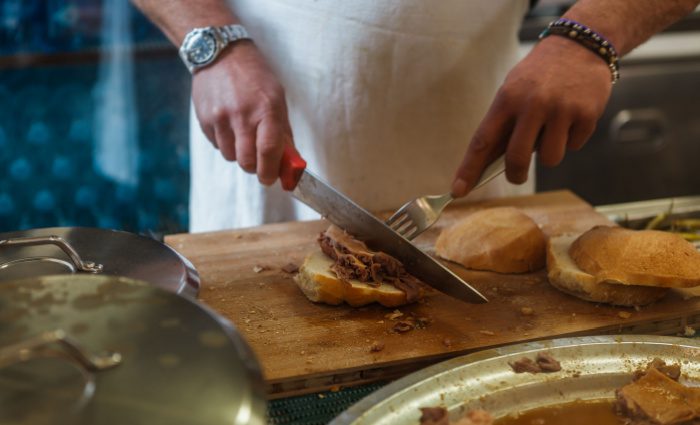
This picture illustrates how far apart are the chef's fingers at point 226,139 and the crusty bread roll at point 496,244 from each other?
64cm

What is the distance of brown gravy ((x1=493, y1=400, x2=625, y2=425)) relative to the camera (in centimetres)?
148

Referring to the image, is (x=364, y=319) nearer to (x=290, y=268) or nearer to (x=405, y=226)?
(x=290, y=268)

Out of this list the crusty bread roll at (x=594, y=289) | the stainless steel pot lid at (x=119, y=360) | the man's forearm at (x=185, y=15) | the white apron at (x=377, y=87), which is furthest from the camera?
the white apron at (x=377, y=87)

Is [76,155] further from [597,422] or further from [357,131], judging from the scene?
[597,422]

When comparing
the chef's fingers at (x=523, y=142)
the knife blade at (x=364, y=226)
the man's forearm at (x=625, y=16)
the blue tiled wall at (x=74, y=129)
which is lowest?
the blue tiled wall at (x=74, y=129)

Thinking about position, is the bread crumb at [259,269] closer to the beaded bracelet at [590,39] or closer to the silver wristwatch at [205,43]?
the silver wristwatch at [205,43]

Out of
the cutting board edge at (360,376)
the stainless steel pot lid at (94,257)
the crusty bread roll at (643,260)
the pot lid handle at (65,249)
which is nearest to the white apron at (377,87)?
the crusty bread roll at (643,260)

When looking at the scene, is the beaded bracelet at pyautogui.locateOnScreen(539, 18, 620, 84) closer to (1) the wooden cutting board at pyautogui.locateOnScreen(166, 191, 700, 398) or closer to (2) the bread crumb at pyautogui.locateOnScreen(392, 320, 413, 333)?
(1) the wooden cutting board at pyautogui.locateOnScreen(166, 191, 700, 398)

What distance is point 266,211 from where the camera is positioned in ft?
8.95

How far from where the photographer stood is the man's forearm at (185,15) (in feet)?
7.52

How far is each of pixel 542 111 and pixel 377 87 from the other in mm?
685

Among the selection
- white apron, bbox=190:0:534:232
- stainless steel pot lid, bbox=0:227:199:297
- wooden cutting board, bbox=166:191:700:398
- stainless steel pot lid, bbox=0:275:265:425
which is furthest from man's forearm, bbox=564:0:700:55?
stainless steel pot lid, bbox=0:275:265:425

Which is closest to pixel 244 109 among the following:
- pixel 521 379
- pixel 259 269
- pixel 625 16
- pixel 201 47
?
pixel 201 47

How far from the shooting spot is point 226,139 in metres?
2.16
